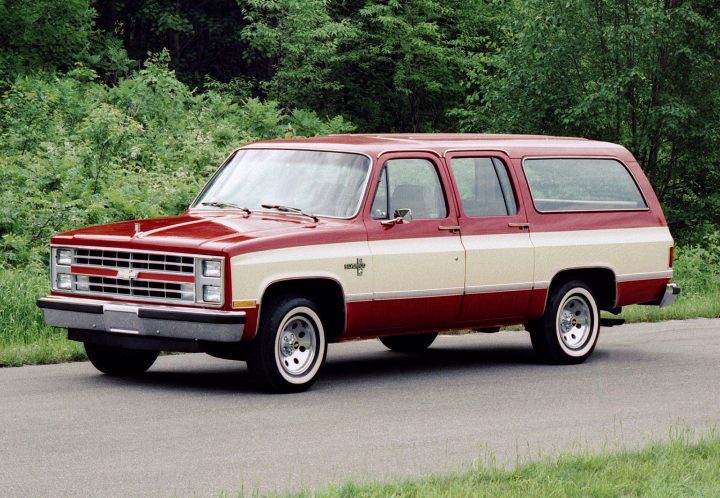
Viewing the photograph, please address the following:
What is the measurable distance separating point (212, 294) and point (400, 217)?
74.1 inches

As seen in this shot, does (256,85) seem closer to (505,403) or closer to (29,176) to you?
(29,176)

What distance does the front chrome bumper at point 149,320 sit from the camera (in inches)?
400

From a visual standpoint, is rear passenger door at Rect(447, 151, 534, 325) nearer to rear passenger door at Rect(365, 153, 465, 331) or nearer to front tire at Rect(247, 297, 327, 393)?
rear passenger door at Rect(365, 153, 465, 331)

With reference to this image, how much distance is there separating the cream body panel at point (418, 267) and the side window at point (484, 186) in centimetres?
52

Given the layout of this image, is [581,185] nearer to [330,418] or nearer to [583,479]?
[330,418]

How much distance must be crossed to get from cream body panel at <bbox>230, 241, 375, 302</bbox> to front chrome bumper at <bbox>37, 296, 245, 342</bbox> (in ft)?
0.74

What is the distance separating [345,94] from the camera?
37188 millimetres

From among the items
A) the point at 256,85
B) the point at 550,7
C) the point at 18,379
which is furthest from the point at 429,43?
the point at 18,379

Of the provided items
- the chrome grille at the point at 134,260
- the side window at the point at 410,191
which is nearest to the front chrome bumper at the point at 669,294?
the side window at the point at 410,191

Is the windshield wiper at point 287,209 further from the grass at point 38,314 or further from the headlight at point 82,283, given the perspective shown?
the grass at point 38,314

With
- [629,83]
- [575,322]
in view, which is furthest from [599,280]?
[629,83]

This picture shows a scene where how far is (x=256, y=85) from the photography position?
3928cm

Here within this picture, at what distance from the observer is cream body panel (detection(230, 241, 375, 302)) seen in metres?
10.2

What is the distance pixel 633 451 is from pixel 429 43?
1131 inches
